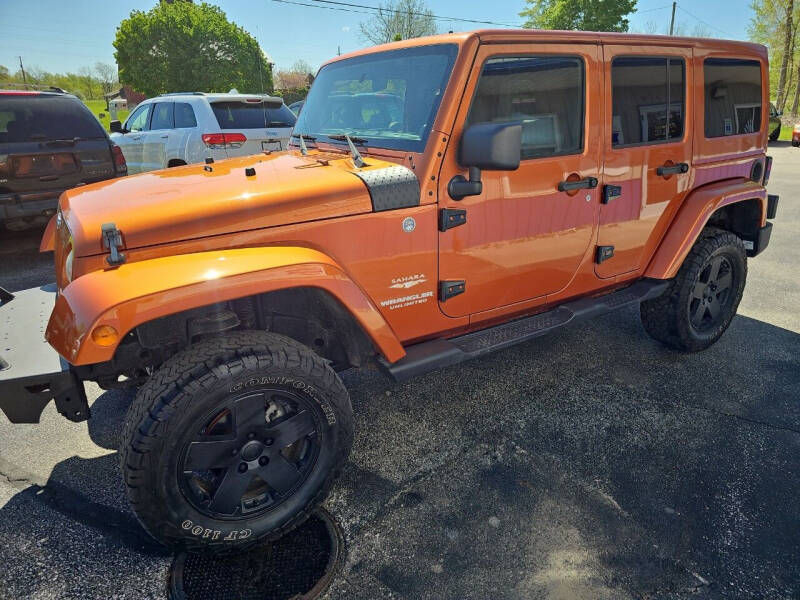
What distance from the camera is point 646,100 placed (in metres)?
3.14

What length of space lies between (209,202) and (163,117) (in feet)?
23.5

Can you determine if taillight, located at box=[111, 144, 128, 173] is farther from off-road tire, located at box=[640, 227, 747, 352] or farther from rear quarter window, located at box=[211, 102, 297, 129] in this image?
off-road tire, located at box=[640, 227, 747, 352]

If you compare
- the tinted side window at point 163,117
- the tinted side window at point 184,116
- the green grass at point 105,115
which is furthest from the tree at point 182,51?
the tinted side window at point 184,116

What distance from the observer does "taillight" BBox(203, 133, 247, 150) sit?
291 inches

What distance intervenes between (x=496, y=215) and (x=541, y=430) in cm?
125

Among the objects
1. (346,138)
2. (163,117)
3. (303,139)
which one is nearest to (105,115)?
(163,117)

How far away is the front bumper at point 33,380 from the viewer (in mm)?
1993

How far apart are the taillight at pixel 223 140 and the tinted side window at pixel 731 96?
588 cm

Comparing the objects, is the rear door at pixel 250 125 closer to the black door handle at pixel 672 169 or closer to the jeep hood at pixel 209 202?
the jeep hood at pixel 209 202

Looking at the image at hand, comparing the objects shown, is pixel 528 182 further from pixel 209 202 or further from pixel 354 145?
pixel 209 202

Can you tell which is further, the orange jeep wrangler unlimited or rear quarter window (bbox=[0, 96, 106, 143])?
rear quarter window (bbox=[0, 96, 106, 143])

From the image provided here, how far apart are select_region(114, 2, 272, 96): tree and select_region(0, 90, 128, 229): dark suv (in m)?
26.6

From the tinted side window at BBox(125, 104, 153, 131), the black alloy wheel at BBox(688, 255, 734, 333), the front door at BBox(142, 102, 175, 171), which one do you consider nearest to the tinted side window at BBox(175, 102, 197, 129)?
the front door at BBox(142, 102, 175, 171)

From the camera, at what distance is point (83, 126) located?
602 cm
